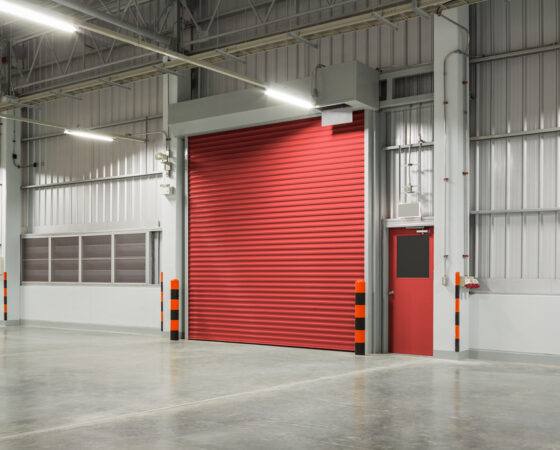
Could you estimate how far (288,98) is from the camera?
38.3 ft

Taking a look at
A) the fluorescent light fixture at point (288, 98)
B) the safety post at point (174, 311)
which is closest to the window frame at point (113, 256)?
the safety post at point (174, 311)

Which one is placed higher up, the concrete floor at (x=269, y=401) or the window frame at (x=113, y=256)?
the window frame at (x=113, y=256)

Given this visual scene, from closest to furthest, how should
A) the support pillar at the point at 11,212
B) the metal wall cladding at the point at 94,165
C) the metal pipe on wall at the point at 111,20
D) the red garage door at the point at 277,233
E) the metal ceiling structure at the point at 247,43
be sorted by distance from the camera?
the metal pipe on wall at the point at 111,20 → the metal ceiling structure at the point at 247,43 → the red garage door at the point at 277,233 → the metal wall cladding at the point at 94,165 → the support pillar at the point at 11,212

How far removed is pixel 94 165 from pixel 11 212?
2.97m

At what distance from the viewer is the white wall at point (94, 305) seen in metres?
15.5

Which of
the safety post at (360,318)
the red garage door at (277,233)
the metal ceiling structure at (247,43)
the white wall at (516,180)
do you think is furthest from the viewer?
the red garage door at (277,233)

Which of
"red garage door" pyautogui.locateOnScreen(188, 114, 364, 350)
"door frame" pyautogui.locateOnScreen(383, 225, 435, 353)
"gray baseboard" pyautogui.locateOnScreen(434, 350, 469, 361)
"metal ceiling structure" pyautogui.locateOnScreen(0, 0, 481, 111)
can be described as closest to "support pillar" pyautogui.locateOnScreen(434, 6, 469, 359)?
"gray baseboard" pyautogui.locateOnScreen(434, 350, 469, 361)

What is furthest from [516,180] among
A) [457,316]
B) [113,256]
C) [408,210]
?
[113,256]

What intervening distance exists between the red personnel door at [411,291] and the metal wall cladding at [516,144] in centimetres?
88

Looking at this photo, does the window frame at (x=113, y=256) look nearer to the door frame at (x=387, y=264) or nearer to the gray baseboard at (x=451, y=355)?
the door frame at (x=387, y=264)

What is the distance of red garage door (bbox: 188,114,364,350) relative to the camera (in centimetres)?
1238

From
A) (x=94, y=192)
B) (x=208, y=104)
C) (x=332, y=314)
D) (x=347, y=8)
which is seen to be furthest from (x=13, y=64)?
(x=332, y=314)

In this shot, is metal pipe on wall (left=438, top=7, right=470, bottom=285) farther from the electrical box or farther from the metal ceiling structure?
the metal ceiling structure

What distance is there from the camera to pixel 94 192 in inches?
666
